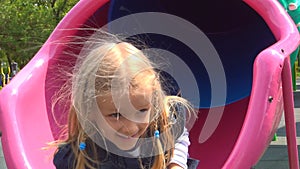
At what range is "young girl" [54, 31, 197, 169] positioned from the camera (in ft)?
3.96

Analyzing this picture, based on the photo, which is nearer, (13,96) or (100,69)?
(100,69)

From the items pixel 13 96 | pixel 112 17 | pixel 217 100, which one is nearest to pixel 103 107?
pixel 13 96

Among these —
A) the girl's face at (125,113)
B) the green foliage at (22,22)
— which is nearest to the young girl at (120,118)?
the girl's face at (125,113)

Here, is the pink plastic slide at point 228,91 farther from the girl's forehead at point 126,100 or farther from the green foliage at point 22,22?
the green foliage at point 22,22

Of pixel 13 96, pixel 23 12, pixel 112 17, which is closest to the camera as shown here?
pixel 13 96

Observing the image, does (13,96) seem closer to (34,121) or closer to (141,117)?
(34,121)

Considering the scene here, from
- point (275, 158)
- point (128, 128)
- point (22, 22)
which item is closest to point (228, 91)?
point (275, 158)

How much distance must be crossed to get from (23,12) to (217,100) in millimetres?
13066

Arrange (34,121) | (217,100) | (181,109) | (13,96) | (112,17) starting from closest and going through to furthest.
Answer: (181,109) → (13,96) → (34,121) → (112,17) → (217,100)

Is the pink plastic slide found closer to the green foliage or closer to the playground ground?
the playground ground

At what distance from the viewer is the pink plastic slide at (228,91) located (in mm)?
1738

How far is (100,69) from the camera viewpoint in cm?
121

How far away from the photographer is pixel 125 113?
1.19 metres

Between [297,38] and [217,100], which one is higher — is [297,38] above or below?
above
